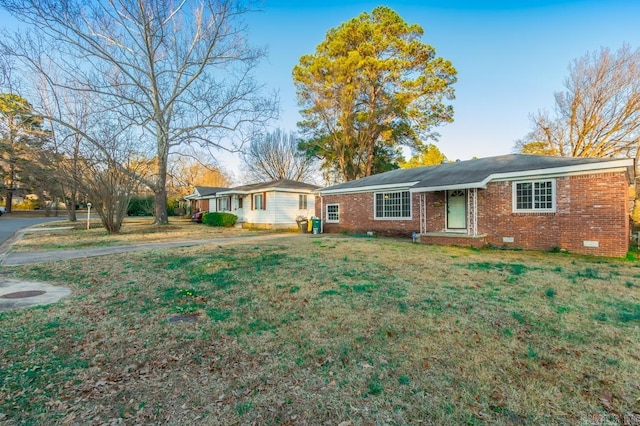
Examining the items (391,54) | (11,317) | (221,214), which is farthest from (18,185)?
(11,317)

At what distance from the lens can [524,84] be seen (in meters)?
18.0

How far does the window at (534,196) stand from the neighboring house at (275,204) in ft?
43.9

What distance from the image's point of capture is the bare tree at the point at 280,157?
36.3 meters

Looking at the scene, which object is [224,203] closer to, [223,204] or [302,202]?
[223,204]

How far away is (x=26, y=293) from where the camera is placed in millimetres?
5422

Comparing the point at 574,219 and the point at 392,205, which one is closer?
the point at 574,219

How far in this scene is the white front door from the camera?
12672mm

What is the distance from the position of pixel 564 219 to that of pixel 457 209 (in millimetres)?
3550

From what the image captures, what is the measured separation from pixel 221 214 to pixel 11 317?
19323 mm

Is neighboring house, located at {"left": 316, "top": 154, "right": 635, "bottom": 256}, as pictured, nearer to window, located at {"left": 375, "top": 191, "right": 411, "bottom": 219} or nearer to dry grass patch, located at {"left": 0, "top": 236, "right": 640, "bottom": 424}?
window, located at {"left": 375, "top": 191, "right": 411, "bottom": 219}

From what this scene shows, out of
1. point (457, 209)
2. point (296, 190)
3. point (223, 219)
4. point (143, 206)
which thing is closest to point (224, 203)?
point (223, 219)

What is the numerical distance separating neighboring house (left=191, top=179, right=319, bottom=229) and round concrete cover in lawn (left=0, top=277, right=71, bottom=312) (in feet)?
50.4

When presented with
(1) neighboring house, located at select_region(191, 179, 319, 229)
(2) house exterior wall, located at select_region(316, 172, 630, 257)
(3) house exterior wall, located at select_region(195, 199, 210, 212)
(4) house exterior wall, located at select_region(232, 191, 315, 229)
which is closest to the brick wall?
(2) house exterior wall, located at select_region(316, 172, 630, 257)

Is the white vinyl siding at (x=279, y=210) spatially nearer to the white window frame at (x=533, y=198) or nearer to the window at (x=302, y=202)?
the window at (x=302, y=202)
